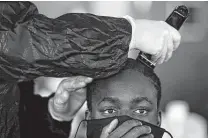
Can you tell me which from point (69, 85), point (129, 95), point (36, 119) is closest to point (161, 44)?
point (129, 95)

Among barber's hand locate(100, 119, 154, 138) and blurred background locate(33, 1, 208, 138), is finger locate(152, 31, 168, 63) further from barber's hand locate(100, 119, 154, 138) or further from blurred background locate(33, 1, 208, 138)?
blurred background locate(33, 1, 208, 138)

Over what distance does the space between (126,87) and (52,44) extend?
49 centimetres

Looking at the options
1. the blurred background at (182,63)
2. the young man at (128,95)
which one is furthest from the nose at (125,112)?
the blurred background at (182,63)

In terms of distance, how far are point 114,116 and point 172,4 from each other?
1874mm

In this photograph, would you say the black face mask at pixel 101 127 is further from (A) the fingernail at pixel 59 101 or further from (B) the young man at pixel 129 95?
(A) the fingernail at pixel 59 101

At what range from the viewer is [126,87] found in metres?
1.79

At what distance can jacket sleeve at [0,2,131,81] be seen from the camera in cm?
141

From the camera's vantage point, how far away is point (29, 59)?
1.41 m

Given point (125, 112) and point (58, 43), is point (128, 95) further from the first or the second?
point (58, 43)

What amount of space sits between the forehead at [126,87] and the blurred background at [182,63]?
1.59 m

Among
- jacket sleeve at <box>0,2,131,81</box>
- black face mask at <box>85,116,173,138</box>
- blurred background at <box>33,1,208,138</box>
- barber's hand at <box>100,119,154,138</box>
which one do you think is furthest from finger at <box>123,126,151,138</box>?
blurred background at <box>33,1,208,138</box>

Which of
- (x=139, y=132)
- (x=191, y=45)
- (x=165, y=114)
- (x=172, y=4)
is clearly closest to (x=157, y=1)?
(x=172, y=4)

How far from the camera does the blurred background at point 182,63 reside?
3.41 metres

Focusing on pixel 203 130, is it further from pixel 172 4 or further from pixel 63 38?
pixel 63 38
